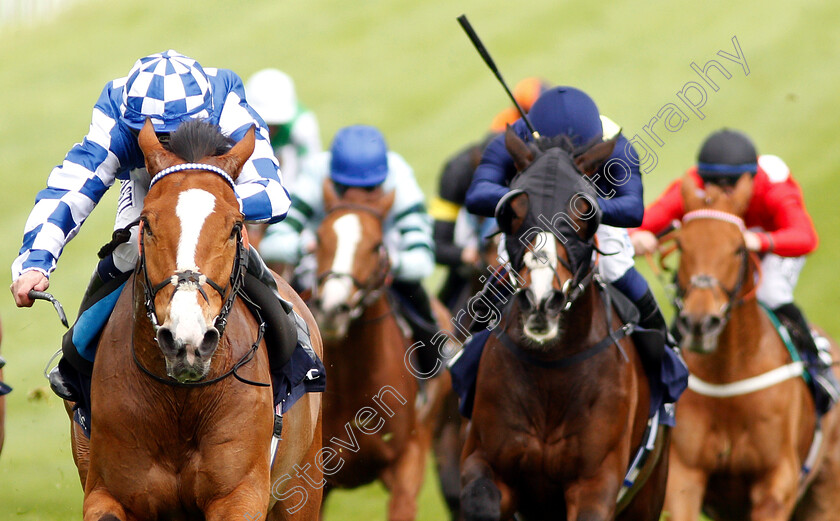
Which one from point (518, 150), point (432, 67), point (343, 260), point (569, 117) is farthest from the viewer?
point (432, 67)

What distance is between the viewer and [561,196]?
179 inches

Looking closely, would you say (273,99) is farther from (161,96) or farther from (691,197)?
(161,96)

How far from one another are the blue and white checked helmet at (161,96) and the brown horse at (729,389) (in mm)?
2951

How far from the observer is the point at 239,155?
3.95 meters

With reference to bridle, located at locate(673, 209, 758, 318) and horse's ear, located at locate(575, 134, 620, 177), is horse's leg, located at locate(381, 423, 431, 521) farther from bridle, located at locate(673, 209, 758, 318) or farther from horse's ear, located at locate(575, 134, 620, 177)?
horse's ear, located at locate(575, 134, 620, 177)

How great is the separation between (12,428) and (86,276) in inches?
142

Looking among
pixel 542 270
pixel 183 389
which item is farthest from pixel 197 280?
pixel 542 270

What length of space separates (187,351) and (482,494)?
175 centimetres

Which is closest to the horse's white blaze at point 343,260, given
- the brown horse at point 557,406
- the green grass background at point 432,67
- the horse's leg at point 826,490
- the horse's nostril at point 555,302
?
the brown horse at point 557,406

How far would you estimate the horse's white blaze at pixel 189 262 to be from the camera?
3354 mm

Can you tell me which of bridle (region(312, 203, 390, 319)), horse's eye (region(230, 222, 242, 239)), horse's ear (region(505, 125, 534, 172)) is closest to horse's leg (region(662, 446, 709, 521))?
bridle (region(312, 203, 390, 319))

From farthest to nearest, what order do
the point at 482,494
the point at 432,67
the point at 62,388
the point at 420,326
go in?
the point at 432,67 → the point at 420,326 → the point at 482,494 → the point at 62,388

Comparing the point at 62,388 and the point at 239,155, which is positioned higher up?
the point at 239,155

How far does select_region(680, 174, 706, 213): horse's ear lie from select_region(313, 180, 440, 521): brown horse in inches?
65.3
